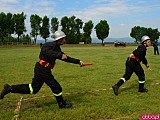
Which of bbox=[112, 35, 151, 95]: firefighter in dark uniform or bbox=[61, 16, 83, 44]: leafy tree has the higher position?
bbox=[61, 16, 83, 44]: leafy tree

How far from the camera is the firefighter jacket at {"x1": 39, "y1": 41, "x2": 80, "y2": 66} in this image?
6074mm

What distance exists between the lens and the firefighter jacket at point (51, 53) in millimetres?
6074

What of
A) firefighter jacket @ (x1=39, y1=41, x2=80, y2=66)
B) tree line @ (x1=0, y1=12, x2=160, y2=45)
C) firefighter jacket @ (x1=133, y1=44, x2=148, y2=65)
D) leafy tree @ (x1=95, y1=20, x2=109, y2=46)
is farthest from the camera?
leafy tree @ (x1=95, y1=20, x2=109, y2=46)

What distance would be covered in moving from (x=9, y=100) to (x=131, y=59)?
4.27 m

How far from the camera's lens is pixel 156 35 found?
393ft

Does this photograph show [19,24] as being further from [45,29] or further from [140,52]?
[140,52]

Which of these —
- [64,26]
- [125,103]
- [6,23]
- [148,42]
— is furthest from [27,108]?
[64,26]

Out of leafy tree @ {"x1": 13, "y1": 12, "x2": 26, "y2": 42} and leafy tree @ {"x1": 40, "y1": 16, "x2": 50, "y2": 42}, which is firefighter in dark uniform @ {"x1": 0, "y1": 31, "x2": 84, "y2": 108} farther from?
leafy tree @ {"x1": 40, "y1": 16, "x2": 50, "y2": 42}

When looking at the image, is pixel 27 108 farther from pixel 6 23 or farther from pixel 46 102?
pixel 6 23

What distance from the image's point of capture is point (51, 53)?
6.11 meters

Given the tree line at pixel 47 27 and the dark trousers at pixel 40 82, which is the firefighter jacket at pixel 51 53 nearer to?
the dark trousers at pixel 40 82

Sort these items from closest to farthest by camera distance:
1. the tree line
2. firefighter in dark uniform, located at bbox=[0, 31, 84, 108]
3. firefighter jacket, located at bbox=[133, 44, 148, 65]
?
firefighter in dark uniform, located at bbox=[0, 31, 84, 108] < firefighter jacket, located at bbox=[133, 44, 148, 65] < the tree line

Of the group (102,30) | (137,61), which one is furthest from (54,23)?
(137,61)

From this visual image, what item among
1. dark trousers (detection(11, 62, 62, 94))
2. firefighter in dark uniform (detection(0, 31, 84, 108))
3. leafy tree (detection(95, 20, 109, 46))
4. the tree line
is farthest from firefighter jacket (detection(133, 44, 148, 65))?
leafy tree (detection(95, 20, 109, 46))
